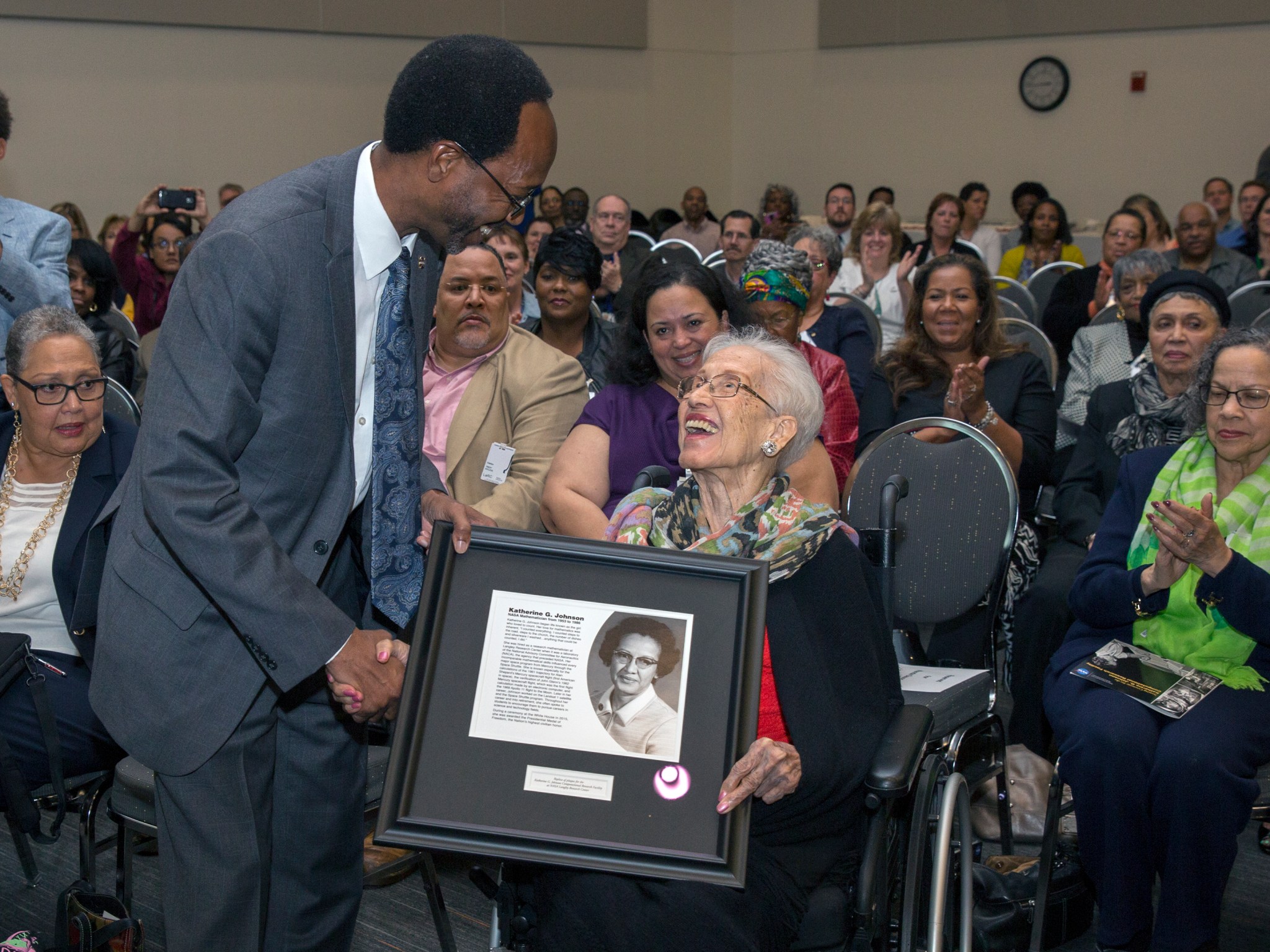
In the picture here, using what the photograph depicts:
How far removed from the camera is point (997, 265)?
384 inches

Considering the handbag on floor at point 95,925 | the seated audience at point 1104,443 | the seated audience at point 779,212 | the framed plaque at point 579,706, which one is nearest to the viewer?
the framed plaque at point 579,706

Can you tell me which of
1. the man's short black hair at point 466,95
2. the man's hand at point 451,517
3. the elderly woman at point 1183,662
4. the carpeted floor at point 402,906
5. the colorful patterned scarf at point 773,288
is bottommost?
the carpeted floor at point 402,906

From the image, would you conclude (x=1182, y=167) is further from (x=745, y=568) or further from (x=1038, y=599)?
(x=745, y=568)

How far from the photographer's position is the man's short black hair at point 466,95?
1494mm

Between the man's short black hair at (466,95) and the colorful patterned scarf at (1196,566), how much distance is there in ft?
5.67

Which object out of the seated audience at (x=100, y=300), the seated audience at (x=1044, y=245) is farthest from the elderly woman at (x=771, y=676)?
the seated audience at (x=1044, y=245)

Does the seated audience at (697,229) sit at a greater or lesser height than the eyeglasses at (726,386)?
greater

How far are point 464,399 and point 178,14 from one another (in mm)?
8844

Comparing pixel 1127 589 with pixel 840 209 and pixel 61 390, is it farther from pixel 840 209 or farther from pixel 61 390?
pixel 840 209

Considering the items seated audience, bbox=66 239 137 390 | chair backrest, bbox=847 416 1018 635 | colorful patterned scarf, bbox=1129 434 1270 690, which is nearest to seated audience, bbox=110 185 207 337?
seated audience, bbox=66 239 137 390

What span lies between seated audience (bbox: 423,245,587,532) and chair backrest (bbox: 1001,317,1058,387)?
214 centimetres

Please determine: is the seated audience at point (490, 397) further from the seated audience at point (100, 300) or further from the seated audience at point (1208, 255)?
the seated audience at point (1208, 255)

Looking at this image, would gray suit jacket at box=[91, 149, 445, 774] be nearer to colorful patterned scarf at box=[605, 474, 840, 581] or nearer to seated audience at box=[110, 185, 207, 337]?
colorful patterned scarf at box=[605, 474, 840, 581]

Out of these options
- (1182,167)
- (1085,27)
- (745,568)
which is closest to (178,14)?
(1085,27)
